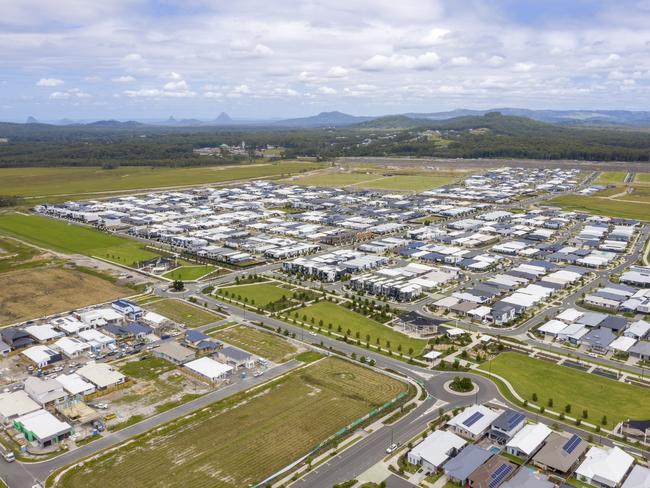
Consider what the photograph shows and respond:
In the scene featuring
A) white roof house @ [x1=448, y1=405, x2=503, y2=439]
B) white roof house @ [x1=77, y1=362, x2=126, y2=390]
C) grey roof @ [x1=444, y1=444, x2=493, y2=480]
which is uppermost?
white roof house @ [x1=77, y1=362, x2=126, y2=390]

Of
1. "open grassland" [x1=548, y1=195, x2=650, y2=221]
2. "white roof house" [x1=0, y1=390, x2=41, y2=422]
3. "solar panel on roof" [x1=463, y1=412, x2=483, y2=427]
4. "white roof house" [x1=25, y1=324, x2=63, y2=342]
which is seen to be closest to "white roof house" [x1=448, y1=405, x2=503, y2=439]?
"solar panel on roof" [x1=463, y1=412, x2=483, y2=427]

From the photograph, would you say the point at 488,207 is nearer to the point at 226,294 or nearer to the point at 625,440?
the point at 226,294

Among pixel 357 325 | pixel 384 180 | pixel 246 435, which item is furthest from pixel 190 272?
pixel 384 180

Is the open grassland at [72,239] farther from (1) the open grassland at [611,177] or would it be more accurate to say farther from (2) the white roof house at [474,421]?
(1) the open grassland at [611,177]

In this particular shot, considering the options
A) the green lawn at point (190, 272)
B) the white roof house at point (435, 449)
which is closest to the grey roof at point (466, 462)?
the white roof house at point (435, 449)

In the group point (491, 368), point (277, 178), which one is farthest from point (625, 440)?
point (277, 178)

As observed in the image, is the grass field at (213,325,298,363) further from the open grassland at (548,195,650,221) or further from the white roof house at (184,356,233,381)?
the open grassland at (548,195,650,221)

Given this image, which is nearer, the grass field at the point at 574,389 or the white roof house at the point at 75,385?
the grass field at the point at 574,389

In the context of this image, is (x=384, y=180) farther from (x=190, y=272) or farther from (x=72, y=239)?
(x=190, y=272)
